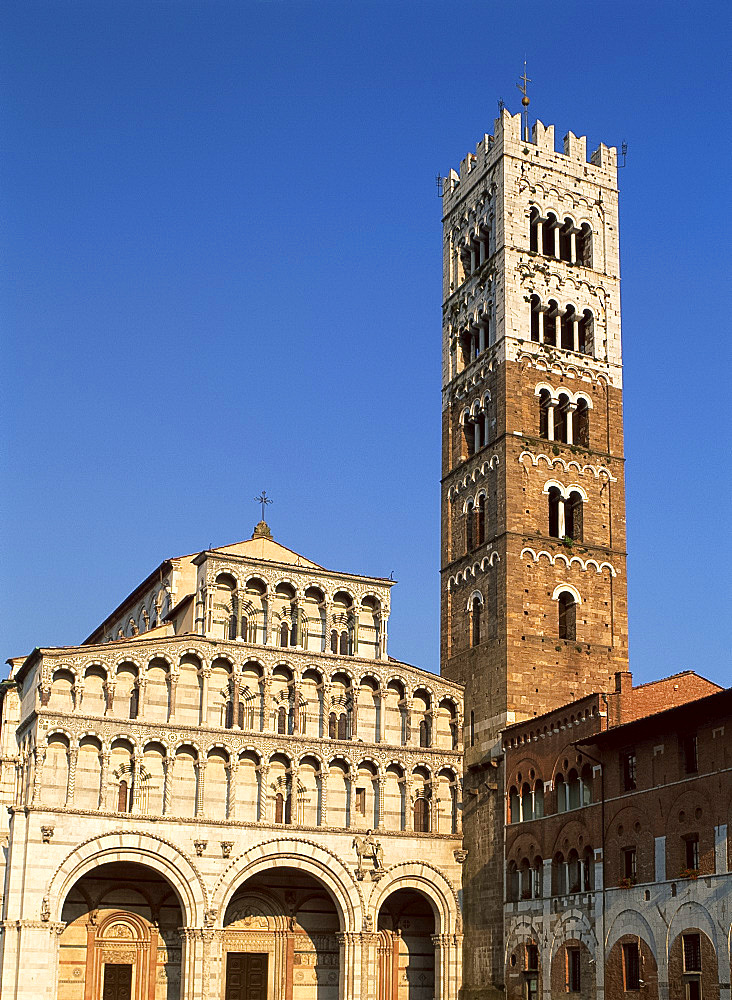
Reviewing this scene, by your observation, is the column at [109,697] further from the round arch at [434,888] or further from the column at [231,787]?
the round arch at [434,888]

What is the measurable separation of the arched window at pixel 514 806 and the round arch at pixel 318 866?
6136 mm

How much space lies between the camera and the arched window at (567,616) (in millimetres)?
50694

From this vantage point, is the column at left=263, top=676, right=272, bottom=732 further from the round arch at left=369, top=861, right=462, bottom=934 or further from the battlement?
the battlement

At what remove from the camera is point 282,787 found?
1829 inches

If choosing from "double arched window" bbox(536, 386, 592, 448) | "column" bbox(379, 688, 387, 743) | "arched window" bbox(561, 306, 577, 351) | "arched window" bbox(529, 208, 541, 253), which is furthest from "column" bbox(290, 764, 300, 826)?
"arched window" bbox(529, 208, 541, 253)

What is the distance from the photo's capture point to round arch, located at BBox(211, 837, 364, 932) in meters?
45.1

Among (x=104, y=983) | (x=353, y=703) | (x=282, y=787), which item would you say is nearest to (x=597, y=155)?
(x=353, y=703)

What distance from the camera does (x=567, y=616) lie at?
5119 centimetres

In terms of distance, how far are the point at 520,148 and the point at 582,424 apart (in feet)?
42.6

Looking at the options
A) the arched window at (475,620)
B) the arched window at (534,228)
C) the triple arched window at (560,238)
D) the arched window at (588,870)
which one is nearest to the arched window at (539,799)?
the arched window at (588,870)

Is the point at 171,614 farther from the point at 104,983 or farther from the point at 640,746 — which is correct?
the point at 640,746

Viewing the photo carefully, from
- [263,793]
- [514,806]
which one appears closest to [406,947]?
[514,806]

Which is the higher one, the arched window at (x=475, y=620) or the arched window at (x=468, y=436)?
the arched window at (x=468, y=436)

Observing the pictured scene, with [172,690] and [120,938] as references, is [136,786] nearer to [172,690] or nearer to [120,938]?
[172,690]
